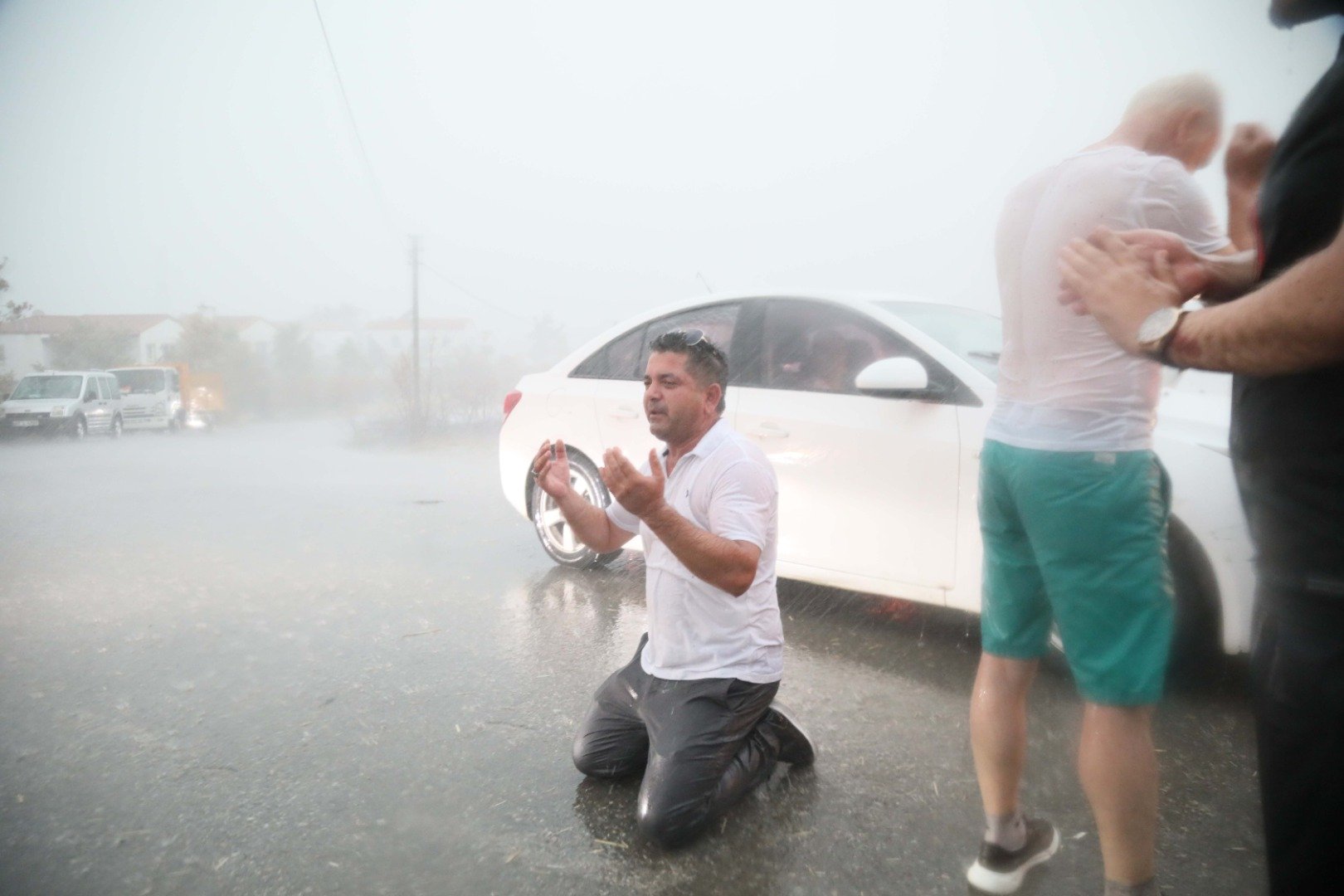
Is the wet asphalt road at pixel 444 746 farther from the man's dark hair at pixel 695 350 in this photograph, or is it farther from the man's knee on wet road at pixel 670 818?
the man's dark hair at pixel 695 350

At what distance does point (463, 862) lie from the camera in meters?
2.08

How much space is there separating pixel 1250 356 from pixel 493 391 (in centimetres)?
1980

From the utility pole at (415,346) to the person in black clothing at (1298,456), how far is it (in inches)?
788

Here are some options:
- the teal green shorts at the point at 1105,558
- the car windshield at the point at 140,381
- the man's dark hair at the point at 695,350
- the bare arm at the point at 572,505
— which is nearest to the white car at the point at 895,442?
the man's dark hair at the point at 695,350

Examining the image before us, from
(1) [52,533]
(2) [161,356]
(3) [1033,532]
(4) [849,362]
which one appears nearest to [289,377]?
(2) [161,356]

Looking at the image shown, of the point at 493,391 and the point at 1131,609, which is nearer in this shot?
the point at 1131,609

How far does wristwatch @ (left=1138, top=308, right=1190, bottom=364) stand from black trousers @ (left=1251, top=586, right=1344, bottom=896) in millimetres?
304

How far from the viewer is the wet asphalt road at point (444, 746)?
2061mm

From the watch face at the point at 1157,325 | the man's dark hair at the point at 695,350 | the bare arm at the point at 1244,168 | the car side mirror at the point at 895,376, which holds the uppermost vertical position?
the bare arm at the point at 1244,168

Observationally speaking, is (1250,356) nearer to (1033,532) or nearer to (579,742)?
(1033,532)

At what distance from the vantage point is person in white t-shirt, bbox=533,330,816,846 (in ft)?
7.01

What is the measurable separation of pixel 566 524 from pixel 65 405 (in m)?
11.1

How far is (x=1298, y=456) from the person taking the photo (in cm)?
90

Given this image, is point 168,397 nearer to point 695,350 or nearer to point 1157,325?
point 695,350
